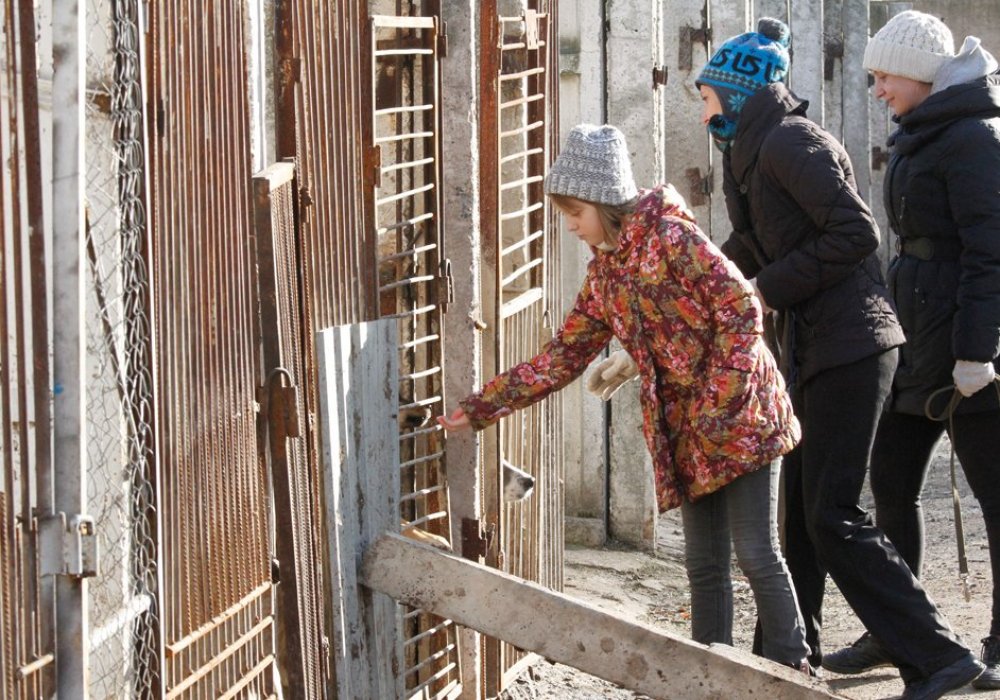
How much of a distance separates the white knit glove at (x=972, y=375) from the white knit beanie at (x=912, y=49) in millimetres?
952

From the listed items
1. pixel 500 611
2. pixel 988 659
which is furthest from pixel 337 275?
pixel 988 659

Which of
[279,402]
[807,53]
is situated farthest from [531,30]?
[807,53]

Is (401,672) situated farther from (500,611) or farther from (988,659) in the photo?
(988,659)

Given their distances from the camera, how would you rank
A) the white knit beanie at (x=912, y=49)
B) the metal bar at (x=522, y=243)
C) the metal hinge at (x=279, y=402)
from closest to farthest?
the metal hinge at (x=279, y=402)
the white knit beanie at (x=912, y=49)
the metal bar at (x=522, y=243)

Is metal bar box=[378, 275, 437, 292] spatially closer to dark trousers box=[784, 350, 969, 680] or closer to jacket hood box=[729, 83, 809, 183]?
jacket hood box=[729, 83, 809, 183]

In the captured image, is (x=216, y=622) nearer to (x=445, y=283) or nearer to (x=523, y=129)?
(x=445, y=283)

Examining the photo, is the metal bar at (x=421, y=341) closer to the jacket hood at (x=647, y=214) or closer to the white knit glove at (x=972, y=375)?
the jacket hood at (x=647, y=214)

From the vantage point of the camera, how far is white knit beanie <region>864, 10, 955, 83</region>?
5.20 meters

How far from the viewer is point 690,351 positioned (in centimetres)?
443

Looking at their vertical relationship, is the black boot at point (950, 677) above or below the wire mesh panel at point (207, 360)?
below

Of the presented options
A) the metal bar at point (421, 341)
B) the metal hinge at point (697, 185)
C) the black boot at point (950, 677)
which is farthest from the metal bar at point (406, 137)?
the metal hinge at point (697, 185)

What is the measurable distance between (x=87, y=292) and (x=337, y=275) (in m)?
1.24

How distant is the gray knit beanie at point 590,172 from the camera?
4457 millimetres

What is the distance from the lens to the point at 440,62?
4.99 metres
